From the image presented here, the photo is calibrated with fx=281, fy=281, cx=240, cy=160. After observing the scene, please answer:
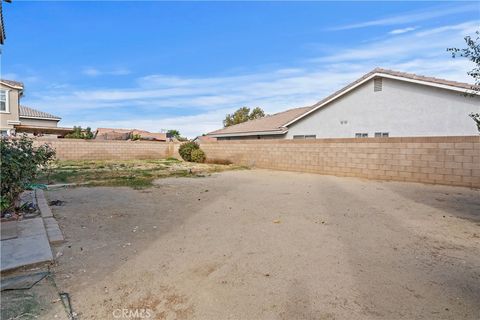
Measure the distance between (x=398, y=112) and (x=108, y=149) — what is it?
67.6 ft

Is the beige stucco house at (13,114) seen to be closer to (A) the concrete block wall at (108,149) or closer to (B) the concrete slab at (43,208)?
(A) the concrete block wall at (108,149)

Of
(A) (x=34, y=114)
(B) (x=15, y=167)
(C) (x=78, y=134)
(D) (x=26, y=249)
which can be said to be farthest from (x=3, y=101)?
(D) (x=26, y=249)

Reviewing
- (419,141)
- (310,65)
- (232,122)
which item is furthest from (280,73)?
(232,122)

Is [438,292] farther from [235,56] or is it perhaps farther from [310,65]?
[235,56]

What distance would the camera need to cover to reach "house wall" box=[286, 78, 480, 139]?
12.5m

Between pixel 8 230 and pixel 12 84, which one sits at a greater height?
pixel 12 84

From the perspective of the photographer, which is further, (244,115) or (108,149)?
(244,115)

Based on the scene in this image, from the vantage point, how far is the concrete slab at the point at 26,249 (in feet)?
10.6

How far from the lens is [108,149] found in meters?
22.8

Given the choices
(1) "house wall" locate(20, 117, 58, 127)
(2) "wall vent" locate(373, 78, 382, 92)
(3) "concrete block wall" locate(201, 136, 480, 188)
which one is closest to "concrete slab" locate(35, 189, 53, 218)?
(3) "concrete block wall" locate(201, 136, 480, 188)

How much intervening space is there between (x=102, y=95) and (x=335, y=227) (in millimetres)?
25365

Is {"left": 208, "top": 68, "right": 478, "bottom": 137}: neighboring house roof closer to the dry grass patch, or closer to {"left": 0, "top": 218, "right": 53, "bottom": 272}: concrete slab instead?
the dry grass patch

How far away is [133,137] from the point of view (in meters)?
28.8

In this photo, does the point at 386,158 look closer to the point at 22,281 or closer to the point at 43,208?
the point at 43,208
